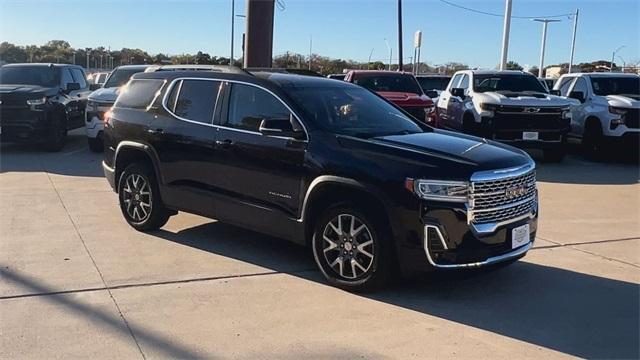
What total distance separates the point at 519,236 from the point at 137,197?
4089 millimetres

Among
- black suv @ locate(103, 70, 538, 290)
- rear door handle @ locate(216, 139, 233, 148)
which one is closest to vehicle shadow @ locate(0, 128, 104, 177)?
black suv @ locate(103, 70, 538, 290)

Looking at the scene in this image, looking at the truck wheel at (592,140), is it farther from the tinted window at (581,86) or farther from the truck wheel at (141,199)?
the truck wheel at (141,199)

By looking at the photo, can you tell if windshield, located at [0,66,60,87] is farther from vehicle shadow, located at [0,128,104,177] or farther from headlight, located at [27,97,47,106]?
vehicle shadow, located at [0,128,104,177]

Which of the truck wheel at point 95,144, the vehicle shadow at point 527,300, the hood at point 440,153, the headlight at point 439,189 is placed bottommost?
the vehicle shadow at point 527,300

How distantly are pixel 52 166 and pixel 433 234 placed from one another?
916cm

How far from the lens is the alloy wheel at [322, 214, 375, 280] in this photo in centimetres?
494

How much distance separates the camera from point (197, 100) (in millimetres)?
6348

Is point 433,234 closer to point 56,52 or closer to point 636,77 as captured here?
point 636,77

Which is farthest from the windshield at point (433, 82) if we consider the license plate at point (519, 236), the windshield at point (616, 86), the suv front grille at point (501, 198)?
the license plate at point (519, 236)

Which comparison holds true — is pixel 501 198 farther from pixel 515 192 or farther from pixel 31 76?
pixel 31 76

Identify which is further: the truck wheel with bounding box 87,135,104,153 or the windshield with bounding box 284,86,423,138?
the truck wheel with bounding box 87,135,104,153

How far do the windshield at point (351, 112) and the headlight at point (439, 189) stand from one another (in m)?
0.90

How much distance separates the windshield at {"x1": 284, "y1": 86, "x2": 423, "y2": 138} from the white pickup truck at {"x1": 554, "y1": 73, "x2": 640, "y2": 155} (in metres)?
8.65

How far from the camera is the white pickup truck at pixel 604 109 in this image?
13.1m
